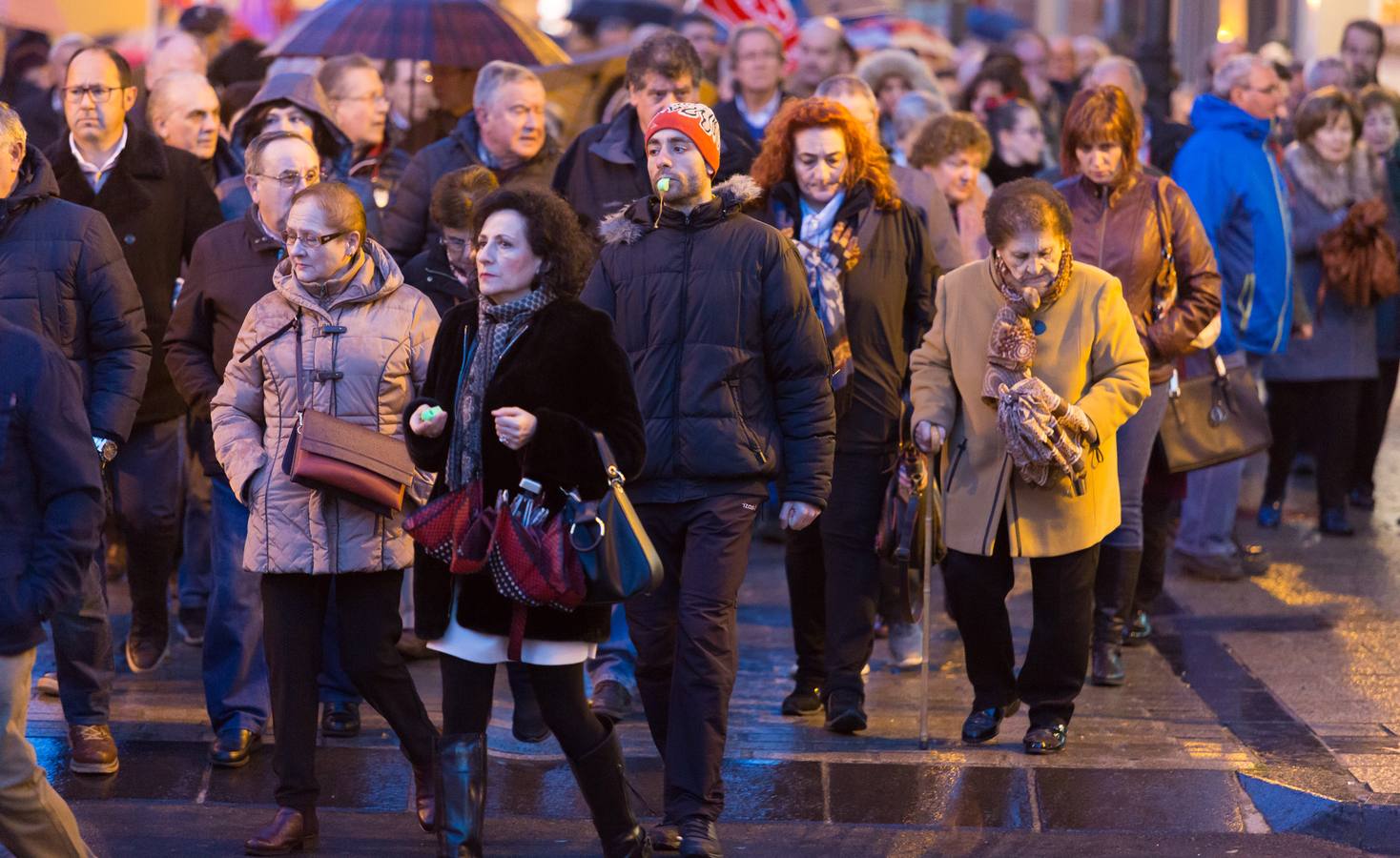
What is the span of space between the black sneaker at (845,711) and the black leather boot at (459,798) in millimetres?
1999

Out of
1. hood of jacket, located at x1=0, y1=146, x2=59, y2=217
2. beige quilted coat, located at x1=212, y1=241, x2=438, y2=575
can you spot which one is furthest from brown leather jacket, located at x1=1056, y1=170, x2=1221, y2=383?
hood of jacket, located at x1=0, y1=146, x2=59, y2=217

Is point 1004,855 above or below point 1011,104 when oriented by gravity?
below

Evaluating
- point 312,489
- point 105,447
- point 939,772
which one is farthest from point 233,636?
point 939,772

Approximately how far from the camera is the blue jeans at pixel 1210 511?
31.8 ft

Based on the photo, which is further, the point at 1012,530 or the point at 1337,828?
the point at 1012,530

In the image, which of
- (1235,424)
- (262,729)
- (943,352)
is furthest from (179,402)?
(1235,424)

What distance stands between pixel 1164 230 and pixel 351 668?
3.54 m

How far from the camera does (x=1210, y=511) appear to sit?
9.76 meters

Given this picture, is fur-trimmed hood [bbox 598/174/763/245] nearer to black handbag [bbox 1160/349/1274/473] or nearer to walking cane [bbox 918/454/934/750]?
walking cane [bbox 918/454/934/750]

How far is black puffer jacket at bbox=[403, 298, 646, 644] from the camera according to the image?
5.42 m

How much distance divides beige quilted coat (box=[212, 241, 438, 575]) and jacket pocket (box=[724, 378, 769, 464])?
0.89 m

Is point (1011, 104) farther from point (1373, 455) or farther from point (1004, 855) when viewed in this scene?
point (1004, 855)

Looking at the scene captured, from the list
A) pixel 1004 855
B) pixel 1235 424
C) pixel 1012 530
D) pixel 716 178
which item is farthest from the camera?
pixel 1235 424

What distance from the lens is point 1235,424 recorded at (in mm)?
8359
